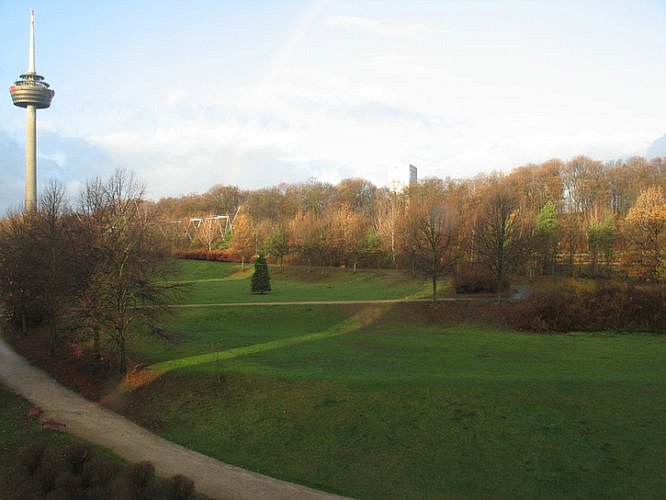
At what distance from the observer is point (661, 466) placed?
1233cm

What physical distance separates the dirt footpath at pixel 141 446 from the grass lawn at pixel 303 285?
36.7ft

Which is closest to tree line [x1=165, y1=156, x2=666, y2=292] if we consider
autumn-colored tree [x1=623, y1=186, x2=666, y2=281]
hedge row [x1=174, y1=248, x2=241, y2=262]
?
autumn-colored tree [x1=623, y1=186, x2=666, y2=281]

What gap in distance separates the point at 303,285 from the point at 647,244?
103 ft

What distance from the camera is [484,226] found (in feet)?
133

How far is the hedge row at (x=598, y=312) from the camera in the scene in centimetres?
3058

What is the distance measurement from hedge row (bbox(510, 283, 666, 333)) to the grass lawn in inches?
416

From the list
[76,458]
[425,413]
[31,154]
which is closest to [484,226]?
[425,413]

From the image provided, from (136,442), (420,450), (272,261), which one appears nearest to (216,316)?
(136,442)

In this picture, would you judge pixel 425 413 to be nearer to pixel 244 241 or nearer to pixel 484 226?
pixel 484 226

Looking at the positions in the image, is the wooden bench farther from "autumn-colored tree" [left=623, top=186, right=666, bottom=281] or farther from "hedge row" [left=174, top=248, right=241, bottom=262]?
"hedge row" [left=174, top=248, right=241, bottom=262]

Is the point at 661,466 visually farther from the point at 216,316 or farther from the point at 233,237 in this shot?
the point at 233,237

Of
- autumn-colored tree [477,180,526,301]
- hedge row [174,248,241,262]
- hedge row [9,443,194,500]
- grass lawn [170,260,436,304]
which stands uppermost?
autumn-colored tree [477,180,526,301]

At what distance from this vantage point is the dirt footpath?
1146cm

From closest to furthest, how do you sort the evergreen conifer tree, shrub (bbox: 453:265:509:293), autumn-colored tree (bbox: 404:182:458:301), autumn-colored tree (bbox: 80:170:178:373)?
autumn-colored tree (bbox: 80:170:178:373)
autumn-colored tree (bbox: 404:182:458:301)
shrub (bbox: 453:265:509:293)
the evergreen conifer tree
